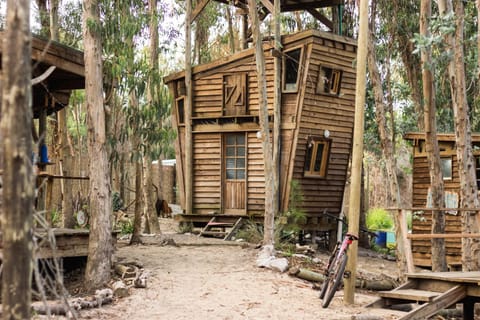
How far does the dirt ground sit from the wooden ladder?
0.56m

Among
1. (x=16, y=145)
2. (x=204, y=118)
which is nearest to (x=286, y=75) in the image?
(x=204, y=118)

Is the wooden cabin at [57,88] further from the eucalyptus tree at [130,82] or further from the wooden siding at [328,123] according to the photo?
the wooden siding at [328,123]

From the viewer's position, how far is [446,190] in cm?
1945

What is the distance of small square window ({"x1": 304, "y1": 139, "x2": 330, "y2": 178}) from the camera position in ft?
65.7

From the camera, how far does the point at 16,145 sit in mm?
4125

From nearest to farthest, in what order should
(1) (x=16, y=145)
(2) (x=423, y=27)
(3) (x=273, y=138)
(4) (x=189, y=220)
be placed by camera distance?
(1) (x=16, y=145), (2) (x=423, y=27), (3) (x=273, y=138), (4) (x=189, y=220)

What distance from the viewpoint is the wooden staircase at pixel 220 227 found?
19.5 m

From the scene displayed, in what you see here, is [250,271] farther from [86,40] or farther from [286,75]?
[286,75]

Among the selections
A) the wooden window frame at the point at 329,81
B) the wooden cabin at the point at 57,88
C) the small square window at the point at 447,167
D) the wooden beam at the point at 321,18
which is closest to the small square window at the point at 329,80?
Result: the wooden window frame at the point at 329,81

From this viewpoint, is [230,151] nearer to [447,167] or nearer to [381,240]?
[447,167]

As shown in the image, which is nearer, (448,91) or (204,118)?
(204,118)

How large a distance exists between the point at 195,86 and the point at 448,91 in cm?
946

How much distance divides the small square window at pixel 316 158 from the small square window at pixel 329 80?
5.35 ft

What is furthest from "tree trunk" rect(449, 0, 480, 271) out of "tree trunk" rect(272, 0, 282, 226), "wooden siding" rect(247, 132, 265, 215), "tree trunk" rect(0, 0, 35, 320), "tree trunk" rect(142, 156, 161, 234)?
"tree trunk" rect(142, 156, 161, 234)
